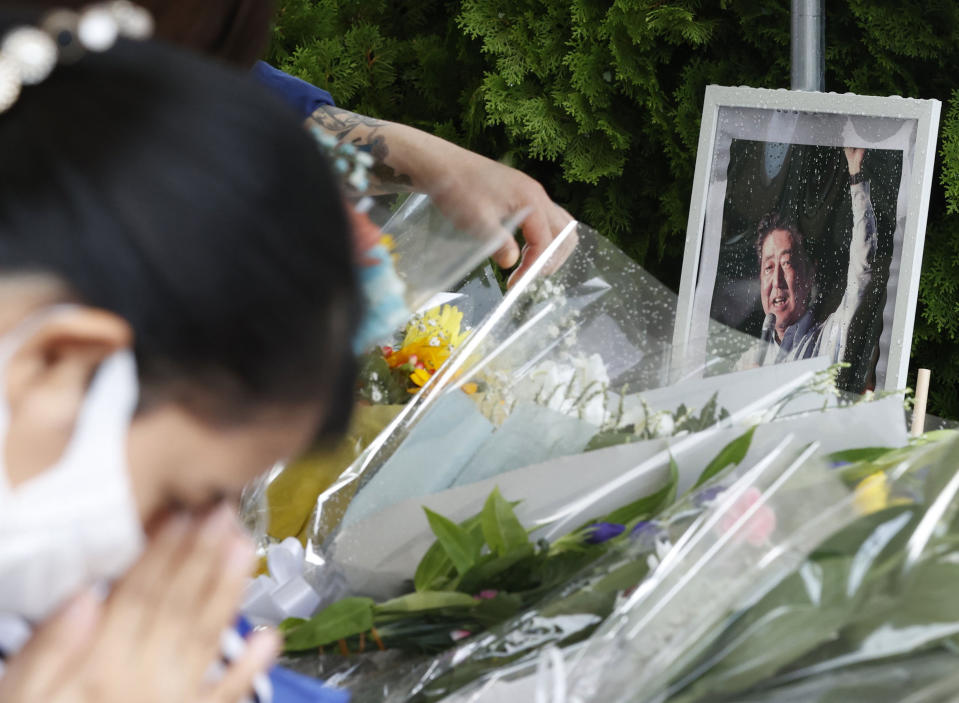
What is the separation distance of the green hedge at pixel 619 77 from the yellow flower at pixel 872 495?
1.51 meters

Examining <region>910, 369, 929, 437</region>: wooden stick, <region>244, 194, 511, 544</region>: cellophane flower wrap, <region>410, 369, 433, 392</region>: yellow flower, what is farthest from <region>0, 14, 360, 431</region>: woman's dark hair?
<region>910, 369, 929, 437</region>: wooden stick

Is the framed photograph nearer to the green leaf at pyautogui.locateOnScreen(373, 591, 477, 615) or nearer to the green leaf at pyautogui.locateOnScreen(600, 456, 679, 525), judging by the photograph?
Answer: the green leaf at pyautogui.locateOnScreen(600, 456, 679, 525)

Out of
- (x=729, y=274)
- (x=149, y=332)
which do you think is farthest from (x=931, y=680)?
(x=729, y=274)

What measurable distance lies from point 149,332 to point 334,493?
0.50 m

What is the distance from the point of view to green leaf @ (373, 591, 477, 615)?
656 millimetres

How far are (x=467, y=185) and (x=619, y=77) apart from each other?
1356mm

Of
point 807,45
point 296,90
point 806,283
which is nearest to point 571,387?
point 296,90

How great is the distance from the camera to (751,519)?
568mm

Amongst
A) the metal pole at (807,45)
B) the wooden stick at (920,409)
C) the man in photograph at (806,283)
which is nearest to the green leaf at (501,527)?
the wooden stick at (920,409)

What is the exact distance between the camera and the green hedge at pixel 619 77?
199cm

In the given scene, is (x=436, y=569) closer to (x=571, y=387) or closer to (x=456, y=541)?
(x=456, y=541)

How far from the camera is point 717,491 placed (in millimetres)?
626

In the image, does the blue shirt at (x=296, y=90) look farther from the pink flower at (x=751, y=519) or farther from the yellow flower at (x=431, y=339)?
the pink flower at (x=751, y=519)

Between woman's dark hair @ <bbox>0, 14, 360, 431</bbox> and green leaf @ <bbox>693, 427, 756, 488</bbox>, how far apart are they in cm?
39
